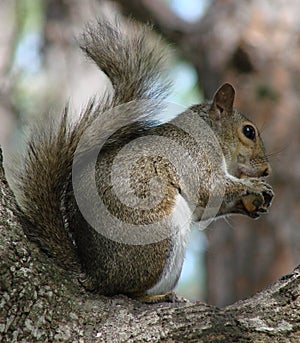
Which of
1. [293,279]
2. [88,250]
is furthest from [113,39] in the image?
[293,279]

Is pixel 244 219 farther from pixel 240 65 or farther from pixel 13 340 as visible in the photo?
pixel 13 340

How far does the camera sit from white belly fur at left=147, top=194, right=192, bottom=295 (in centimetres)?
206

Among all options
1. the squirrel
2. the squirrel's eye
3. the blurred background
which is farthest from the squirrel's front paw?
the blurred background

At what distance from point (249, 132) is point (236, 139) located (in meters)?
0.07

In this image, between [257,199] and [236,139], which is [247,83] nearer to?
[236,139]

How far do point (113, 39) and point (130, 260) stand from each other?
29.0 inches

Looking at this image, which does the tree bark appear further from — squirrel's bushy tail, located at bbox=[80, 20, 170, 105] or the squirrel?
squirrel's bushy tail, located at bbox=[80, 20, 170, 105]

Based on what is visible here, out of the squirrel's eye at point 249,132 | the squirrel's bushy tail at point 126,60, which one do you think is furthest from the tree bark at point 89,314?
the squirrel's eye at point 249,132

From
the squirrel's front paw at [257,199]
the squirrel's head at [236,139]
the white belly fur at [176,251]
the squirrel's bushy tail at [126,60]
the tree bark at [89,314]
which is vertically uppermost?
the squirrel's head at [236,139]

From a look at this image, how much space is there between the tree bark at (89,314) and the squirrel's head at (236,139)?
918 mm

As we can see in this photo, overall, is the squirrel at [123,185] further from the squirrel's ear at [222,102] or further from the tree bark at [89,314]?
the squirrel's ear at [222,102]

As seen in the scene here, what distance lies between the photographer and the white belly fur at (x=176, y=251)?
81.2 inches

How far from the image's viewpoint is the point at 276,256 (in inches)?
149

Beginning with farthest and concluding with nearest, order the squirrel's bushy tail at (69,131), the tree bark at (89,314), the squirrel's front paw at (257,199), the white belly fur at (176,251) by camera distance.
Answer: the squirrel's front paw at (257,199), the white belly fur at (176,251), the squirrel's bushy tail at (69,131), the tree bark at (89,314)
